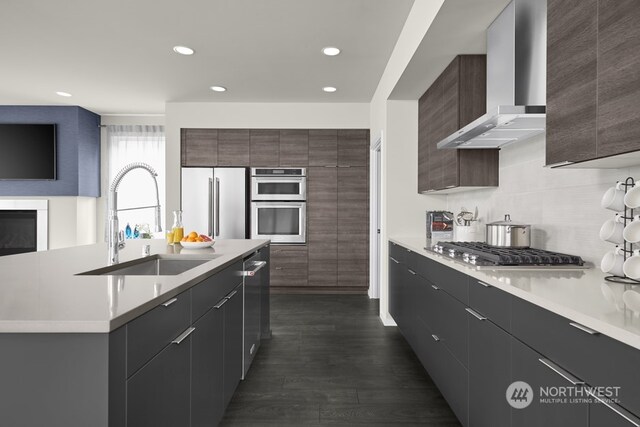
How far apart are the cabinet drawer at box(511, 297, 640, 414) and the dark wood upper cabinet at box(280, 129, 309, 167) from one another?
4.42 metres

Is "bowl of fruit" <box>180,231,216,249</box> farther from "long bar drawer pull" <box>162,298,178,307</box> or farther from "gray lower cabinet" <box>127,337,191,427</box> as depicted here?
"long bar drawer pull" <box>162,298,178,307</box>

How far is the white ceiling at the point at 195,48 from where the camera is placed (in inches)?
119

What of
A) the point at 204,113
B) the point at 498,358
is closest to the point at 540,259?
the point at 498,358

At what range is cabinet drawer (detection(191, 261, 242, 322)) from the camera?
1.57m

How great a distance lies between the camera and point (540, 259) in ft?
6.10

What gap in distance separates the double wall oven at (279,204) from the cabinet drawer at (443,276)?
2725mm

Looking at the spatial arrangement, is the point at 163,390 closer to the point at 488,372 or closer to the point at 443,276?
the point at 488,372

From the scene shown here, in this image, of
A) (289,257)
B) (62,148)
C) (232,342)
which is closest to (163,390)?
(232,342)

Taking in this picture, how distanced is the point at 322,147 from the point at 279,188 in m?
0.83

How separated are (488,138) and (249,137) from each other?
12.3 ft

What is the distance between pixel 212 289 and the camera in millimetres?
1801

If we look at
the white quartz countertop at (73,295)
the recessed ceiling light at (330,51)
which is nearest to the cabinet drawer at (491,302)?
the white quartz countertop at (73,295)

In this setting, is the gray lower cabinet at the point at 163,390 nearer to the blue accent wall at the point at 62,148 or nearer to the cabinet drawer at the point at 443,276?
the cabinet drawer at the point at 443,276

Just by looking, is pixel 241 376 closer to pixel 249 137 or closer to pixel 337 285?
pixel 337 285
